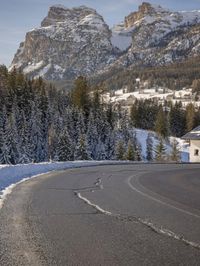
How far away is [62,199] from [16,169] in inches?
422

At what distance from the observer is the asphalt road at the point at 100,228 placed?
671 centimetres

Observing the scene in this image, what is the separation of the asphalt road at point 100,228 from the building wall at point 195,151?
4718cm

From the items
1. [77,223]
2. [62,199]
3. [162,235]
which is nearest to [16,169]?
[62,199]

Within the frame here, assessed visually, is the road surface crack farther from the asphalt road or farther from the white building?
the white building

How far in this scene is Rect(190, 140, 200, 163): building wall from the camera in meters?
60.7

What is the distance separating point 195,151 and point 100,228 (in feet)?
177

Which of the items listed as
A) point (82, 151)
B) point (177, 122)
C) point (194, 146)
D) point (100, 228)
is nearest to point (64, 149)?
point (82, 151)

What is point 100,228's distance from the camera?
8.78 meters

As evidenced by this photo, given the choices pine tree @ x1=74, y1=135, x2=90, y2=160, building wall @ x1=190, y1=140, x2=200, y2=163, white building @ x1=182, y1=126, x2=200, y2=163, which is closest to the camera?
building wall @ x1=190, y1=140, x2=200, y2=163

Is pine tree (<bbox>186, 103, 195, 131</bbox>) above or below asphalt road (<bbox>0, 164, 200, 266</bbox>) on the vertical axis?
above

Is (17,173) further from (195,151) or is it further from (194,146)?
(194,146)

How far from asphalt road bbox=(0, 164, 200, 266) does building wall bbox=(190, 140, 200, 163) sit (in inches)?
1858

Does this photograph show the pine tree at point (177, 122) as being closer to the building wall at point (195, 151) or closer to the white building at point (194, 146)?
the white building at point (194, 146)

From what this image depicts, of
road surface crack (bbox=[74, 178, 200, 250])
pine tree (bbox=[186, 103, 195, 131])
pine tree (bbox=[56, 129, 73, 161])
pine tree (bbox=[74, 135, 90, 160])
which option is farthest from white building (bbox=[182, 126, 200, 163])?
pine tree (bbox=[186, 103, 195, 131])
